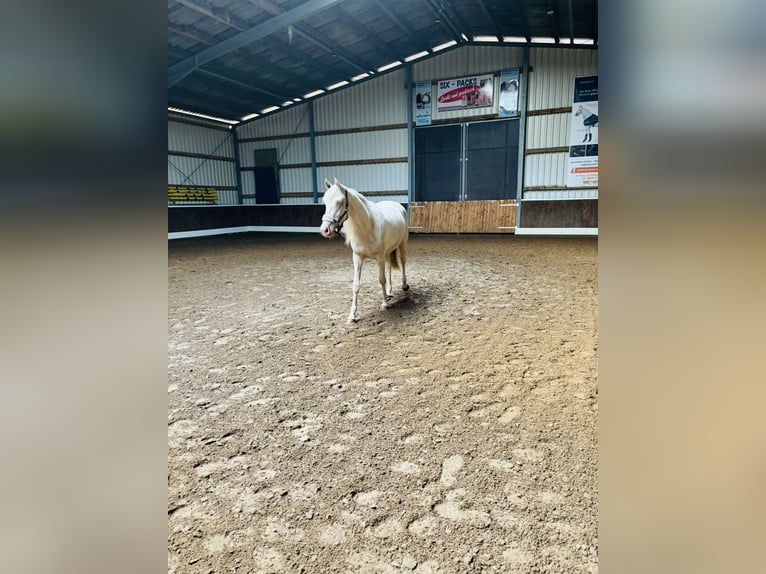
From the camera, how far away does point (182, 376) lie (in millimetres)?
2756

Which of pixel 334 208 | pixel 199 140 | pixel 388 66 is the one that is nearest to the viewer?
pixel 334 208

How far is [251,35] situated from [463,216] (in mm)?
7841

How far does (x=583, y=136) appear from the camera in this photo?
1148cm

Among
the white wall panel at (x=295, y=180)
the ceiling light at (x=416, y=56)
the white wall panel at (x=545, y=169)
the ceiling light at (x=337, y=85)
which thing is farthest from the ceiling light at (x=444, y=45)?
the white wall panel at (x=295, y=180)

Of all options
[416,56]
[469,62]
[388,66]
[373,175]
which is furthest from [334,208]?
[388,66]

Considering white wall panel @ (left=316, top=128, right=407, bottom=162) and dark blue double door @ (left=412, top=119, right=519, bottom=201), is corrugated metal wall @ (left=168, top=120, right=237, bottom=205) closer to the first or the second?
white wall panel @ (left=316, top=128, right=407, bottom=162)

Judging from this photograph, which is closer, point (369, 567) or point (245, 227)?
point (369, 567)

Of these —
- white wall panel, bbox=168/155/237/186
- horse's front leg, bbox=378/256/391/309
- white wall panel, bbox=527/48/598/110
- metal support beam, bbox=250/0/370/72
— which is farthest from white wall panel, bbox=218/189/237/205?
horse's front leg, bbox=378/256/391/309

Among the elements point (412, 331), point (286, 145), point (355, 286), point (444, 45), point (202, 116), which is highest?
point (444, 45)

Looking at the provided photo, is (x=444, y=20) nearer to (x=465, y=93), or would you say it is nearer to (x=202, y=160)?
(x=465, y=93)
